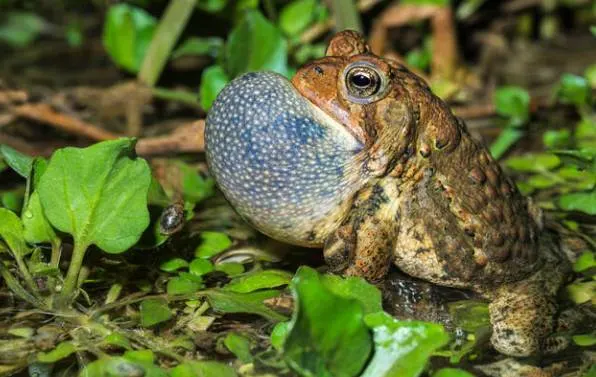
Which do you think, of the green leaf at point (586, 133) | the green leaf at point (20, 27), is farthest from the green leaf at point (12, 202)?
the green leaf at point (20, 27)

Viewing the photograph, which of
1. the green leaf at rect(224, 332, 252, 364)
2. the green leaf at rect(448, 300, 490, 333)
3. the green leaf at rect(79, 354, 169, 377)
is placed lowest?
the green leaf at rect(79, 354, 169, 377)

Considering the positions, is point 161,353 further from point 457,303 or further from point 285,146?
point 457,303

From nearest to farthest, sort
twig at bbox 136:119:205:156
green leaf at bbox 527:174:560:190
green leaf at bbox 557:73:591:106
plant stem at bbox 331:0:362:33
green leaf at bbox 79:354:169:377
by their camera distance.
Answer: green leaf at bbox 79:354:169:377, green leaf at bbox 527:174:560:190, twig at bbox 136:119:205:156, green leaf at bbox 557:73:591:106, plant stem at bbox 331:0:362:33

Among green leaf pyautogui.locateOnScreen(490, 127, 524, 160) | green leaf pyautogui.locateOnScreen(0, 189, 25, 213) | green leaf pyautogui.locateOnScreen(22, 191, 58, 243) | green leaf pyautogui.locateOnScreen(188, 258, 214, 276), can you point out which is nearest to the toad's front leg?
green leaf pyautogui.locateOnScreen(188, 258, 214, 276)

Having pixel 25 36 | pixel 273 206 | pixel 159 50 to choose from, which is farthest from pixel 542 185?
pixel 25 36

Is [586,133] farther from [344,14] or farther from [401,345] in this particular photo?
[401,345]

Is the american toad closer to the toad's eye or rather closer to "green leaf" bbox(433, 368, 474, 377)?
the toad's eye

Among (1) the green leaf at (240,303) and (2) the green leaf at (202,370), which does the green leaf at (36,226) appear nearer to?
(1) the green leaf at (240,303)
